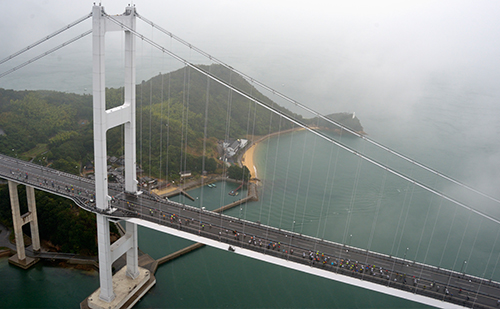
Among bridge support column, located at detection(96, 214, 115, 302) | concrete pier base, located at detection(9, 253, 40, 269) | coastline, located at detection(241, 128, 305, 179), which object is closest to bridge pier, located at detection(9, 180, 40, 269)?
concrete pier base, located at detection(9, 253, 40, 269)

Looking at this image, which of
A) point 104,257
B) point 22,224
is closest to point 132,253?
point 104,257

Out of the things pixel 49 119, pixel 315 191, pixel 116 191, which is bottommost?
pixel 315 191

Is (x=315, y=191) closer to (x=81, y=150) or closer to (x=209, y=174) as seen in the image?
(x=209, y=174)

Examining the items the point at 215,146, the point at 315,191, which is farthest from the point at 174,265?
the point at 215,146

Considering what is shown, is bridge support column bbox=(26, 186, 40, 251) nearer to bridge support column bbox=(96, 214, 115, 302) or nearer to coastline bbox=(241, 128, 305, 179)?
bridge support column bbox=(96, 214, 115, 302)

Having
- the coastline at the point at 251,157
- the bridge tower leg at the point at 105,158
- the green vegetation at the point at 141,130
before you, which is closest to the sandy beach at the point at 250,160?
the coastline at the point at 251,157

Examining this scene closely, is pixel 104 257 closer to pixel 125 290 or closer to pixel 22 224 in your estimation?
pixel 125 290

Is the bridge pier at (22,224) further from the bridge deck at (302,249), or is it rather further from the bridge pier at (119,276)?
the bridge pier at (119,276)

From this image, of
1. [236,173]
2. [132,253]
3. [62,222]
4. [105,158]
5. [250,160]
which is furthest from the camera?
[250,160]
